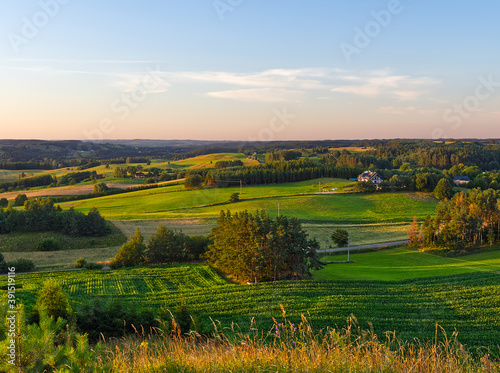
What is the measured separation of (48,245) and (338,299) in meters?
39.2

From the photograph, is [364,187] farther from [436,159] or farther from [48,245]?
[436,159]

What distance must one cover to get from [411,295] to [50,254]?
131 feet

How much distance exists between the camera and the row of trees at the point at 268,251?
29297 millimetres

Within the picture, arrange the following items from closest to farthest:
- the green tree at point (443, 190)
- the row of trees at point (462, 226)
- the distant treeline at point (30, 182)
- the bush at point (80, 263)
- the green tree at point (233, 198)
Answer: the bush at point (80, 263) < the row of trees at point (462, 226) < the green tree at point (233, 198) < the green tree at point (443, 190) < the distant treeline at point (30, 182)

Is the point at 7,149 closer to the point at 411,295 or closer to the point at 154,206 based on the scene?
the point at 154,206

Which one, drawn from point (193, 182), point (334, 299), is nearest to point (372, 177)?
point (193, 182)

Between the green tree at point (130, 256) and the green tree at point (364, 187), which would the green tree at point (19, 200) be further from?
the green tree at point (364, 187)

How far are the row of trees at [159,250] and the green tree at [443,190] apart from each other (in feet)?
192

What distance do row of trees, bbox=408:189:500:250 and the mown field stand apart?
6.07 meters

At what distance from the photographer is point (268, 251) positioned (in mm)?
29172

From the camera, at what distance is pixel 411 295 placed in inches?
875

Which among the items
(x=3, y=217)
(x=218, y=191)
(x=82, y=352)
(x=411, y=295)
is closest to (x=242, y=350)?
(x=82, y=352)

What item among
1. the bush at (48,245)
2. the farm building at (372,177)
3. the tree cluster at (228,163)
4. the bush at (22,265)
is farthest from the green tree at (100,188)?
the farm building at (372,177)

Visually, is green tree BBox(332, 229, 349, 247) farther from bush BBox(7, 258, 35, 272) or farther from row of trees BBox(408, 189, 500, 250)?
bush BBox(7, 258, 35, 272)
